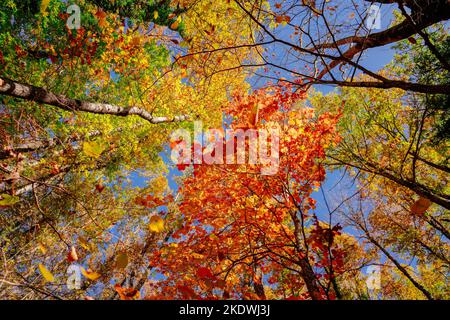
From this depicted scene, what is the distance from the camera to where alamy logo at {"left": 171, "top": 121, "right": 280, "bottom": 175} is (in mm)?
7113

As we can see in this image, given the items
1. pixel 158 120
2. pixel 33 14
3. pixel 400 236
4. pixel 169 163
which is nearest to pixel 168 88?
pixel 158 120

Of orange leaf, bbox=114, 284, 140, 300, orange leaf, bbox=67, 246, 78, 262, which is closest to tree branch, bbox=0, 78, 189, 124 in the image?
orange leaf, bbox=67, 246, 78, 262

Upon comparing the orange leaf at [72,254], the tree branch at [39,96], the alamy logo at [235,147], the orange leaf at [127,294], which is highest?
the alamy logo at [235,147]

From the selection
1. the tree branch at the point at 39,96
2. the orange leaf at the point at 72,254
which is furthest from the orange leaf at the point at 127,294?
the tree branch at the point at 39,96

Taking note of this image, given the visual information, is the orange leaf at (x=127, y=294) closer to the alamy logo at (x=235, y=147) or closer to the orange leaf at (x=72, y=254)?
the orange leaf at (x=72, y=254)

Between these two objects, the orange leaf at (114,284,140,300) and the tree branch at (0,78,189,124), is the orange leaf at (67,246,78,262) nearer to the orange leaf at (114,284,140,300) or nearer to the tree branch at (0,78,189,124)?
the orange leaf at (114,284,140,300)

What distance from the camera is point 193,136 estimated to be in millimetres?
10336

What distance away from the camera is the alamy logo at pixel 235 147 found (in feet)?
23.3

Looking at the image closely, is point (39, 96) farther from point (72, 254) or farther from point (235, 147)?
point (235, 147)

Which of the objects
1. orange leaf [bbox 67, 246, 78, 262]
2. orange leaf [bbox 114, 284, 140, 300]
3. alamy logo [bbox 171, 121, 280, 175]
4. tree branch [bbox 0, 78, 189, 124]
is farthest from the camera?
alamy logo [bbox 171, 121, 280, 175]

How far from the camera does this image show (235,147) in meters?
8.15

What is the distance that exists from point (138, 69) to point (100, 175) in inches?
238
